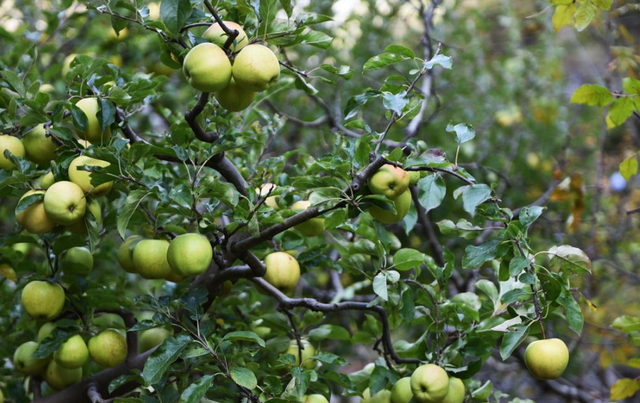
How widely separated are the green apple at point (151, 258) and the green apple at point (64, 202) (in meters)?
0.15

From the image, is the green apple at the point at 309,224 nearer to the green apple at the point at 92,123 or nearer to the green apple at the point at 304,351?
the green apple at the point at 304,351

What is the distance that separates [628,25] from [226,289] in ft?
19.5

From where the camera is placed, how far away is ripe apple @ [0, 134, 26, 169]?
4.80 ft

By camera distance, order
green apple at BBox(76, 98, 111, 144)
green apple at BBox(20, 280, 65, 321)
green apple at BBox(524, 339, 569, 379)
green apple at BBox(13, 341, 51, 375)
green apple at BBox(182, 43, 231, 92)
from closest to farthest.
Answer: green apple at BBox(182, 43, 231, 92)
green apple at BBox(524, 339, 569, 379)
green apple at BBox(76, 98, 111, 144)
green apple at BBox(20, 280, 65, 321)
green apple at BBox(13, 341, 51, 375)

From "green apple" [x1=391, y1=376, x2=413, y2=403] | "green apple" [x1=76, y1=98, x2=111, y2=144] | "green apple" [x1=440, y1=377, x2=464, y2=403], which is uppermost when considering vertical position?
"green apple" [x1=76, y1=98, x2=111, y2=144]

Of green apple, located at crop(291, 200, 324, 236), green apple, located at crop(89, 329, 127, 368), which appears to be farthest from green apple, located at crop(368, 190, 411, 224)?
green apple, located at crop(89, 329, 127, 368)

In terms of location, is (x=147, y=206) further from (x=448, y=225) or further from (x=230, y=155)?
(x=448, y=225)

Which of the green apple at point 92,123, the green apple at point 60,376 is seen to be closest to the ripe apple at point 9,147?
the green apple at point 92,123

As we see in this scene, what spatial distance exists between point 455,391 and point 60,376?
40.0 inches

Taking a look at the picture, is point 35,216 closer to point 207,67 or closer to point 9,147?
point 9,147

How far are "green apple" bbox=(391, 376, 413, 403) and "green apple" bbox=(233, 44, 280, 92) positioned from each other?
768mm

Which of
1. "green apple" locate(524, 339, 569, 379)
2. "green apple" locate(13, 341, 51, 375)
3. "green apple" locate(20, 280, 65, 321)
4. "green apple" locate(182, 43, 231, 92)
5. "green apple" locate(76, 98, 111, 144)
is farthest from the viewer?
"green apple" locate(13, 341, 51, 375)

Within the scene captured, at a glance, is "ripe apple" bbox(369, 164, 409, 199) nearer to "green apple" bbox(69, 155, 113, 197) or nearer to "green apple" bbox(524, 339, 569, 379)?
"green apple" bbox(524, 339, 569, 379)

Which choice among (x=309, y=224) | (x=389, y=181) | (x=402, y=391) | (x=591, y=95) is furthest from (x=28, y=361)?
(x=591, y=95)
